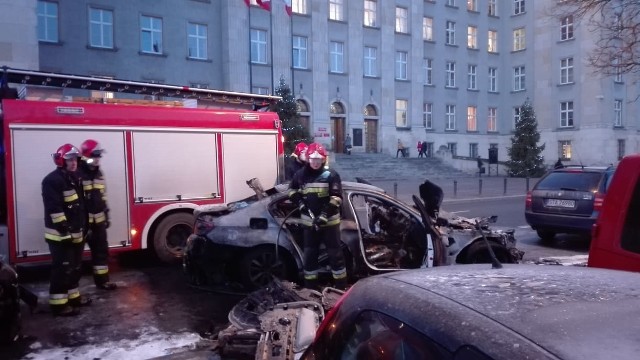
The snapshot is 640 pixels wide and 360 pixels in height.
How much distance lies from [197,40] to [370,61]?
40.8 ft

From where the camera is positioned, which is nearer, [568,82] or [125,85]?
[125,85]

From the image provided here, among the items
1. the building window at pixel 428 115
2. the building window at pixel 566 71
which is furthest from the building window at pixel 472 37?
the building window at pixel 428 115

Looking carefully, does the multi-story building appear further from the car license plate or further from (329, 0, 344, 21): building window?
the car license plate

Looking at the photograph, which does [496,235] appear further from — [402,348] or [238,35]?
[238,35]

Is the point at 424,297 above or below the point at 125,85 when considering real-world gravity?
below

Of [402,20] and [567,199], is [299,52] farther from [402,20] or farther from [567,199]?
[567,199]

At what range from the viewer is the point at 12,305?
520 cm

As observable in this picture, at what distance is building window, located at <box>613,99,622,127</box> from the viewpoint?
42688mm

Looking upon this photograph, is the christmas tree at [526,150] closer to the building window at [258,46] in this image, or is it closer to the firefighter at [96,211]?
the building window at [258,46]

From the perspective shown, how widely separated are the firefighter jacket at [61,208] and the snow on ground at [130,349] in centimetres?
135

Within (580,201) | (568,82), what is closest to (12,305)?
(580,201)

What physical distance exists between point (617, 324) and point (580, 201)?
9.51 meters

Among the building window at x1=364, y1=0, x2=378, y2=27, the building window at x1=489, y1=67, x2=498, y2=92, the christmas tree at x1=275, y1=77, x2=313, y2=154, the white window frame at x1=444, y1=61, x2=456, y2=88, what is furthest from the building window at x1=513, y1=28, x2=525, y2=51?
the christmas tree at x1=275, y1=77, x2=313, y2=154

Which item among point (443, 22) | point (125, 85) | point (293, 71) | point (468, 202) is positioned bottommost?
point (468, 202)
